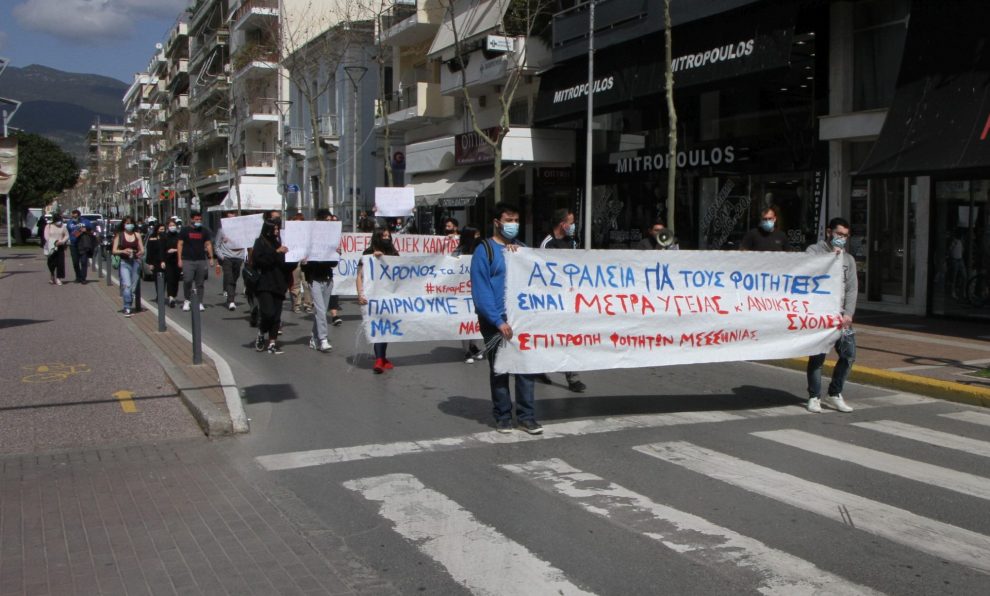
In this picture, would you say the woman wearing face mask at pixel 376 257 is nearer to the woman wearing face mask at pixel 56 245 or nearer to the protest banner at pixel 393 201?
the protest banner at pixel 393 201

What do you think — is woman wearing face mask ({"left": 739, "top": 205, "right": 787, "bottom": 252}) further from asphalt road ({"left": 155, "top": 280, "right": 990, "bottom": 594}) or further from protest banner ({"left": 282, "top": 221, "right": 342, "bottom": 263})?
protest banner ({"left": 282, "top": 221, "right": 342, "bottom": 263})

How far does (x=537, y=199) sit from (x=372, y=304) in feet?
60.9

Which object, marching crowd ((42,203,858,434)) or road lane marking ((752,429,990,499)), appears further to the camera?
marching crowd ((42,203,858,434))

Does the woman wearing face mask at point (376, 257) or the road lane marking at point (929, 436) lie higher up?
the woman wearing face mask at point (376, 257)

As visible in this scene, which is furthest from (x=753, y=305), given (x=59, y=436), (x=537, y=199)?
(x=537, y=199)

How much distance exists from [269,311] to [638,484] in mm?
7380

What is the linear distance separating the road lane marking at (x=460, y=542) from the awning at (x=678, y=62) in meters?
13.3

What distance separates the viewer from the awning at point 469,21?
2775 cm

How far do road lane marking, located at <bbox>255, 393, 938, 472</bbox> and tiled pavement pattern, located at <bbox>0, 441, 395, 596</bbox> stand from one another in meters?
0.54

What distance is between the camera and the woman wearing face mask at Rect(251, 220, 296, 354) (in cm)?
1235

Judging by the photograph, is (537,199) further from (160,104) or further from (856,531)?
(160,104)

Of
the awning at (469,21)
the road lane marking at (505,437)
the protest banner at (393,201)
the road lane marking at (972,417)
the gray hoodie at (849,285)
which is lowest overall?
the road lane marking at (972,417)

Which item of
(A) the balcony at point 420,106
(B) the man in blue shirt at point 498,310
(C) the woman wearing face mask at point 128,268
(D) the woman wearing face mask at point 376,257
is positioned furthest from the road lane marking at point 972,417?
(A) the balcony at point 420,106

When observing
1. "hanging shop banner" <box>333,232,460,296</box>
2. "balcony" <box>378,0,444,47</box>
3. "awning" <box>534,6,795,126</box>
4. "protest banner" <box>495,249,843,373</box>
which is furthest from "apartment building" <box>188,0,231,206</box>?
"protest banner" <box>495,249,843,373</box>
